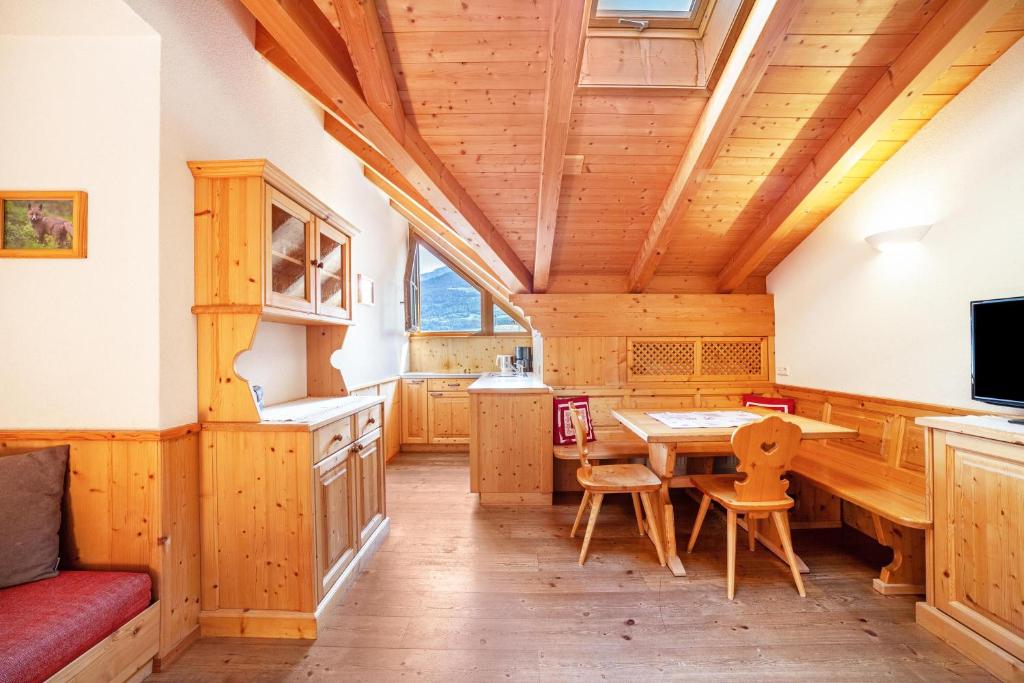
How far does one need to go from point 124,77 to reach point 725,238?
3.71 meters

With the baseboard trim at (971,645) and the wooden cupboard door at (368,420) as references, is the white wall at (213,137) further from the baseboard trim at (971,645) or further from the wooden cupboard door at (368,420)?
the baseboard trim at (971,645)

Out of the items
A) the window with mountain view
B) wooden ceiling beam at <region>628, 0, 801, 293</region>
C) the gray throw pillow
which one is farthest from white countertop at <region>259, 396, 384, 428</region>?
the window with mountain view

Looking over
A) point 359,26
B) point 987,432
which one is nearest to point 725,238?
point 987,432

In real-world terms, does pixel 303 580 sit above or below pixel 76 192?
below

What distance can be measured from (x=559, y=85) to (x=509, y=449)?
2548 mm

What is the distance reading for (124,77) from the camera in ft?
5.54

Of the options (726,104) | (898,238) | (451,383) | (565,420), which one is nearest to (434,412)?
(451,383)

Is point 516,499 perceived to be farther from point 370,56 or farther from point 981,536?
point 370,56

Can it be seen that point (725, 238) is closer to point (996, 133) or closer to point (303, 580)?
point (996, 133)

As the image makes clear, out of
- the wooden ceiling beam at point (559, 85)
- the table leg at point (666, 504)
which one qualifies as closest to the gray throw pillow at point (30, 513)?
the wooden ceiling beam at point (559, 85)

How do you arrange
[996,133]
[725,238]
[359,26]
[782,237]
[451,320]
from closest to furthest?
[359,26], [996,133], [782,237], [725,238], [451,320]

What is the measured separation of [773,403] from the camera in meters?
3.38

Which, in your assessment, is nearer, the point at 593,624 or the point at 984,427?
the point at 984,427

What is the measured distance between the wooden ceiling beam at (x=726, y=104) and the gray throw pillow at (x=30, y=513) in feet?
10.8
